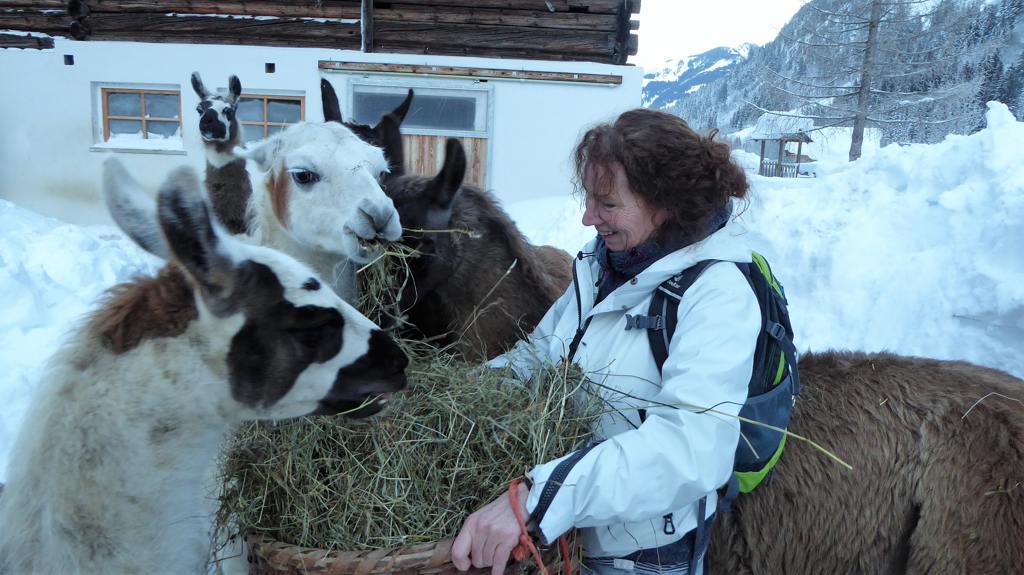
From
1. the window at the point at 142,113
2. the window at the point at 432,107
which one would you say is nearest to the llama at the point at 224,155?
the window at the point at 432,107

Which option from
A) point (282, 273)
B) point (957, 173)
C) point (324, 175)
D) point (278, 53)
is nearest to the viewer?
point (282, 273)

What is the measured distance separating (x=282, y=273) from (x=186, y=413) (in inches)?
16.4

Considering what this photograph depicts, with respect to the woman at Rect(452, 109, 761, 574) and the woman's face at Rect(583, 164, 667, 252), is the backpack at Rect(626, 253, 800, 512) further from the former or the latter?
the woman's face at Rect(583, 164, 667, 252)

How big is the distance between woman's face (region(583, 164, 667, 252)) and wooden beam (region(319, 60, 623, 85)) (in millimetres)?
9315

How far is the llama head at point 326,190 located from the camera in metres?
2.62

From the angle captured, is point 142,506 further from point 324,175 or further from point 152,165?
point 152,165

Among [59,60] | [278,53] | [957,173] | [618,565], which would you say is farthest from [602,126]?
[59,60]

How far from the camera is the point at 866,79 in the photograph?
54.7 feet

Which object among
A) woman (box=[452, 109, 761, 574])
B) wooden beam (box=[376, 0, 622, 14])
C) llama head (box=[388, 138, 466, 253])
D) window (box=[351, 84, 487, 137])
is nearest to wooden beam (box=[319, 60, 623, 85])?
window (box=[351, 84, 487, 137])

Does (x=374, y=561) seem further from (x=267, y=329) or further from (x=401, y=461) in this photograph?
(x=267, y=329)

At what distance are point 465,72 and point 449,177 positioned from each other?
849cm

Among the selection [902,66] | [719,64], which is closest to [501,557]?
[902,66]

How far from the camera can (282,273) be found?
1.74 meters

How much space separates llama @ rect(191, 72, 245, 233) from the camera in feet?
22.5
